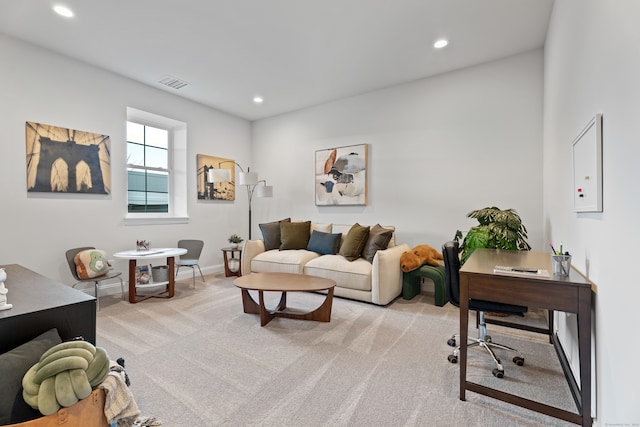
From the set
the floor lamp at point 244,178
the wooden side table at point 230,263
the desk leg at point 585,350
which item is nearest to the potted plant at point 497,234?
the desk leg at point 585,350

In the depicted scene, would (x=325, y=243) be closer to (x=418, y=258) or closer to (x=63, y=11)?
(x=418, y=258)

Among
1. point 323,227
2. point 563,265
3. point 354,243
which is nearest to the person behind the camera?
point 563,265

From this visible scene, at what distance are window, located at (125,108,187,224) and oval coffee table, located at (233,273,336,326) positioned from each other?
2.33m

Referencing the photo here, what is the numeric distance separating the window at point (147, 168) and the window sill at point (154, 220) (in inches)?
9.0

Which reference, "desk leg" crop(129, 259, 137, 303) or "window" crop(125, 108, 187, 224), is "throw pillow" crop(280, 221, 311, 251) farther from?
"desk leg" crop(129, 259, 137, 303)

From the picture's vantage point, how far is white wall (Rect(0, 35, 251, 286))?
3.08 m

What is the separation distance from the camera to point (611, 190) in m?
1.24

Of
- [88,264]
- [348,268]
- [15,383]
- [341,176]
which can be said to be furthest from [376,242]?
[88,264]

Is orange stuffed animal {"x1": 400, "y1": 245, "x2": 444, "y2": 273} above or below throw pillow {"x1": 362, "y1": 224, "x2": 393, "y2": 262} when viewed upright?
below

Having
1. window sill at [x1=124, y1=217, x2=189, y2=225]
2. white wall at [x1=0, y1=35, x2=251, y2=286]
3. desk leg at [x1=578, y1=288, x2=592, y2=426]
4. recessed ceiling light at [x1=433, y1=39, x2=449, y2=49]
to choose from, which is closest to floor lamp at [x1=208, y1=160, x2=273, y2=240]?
white wall at [x1=0, y1=35, x2=251, y2=286]

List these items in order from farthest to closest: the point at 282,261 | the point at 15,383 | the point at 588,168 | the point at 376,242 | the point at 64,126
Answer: the point at 282,261 < the point at 376,242 < the point at 64,126 < the point at 588,168 < the point at 15,383

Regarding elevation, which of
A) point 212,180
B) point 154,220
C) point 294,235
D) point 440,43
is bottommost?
point 294,235

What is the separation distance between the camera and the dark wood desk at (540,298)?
1417mm

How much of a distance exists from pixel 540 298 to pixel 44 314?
7.82 feet
